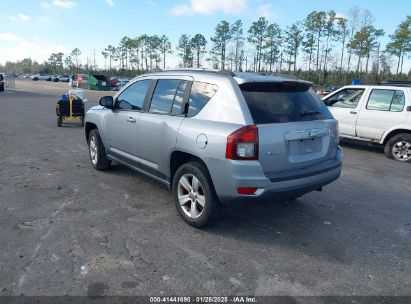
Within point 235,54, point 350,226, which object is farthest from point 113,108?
point 235,54

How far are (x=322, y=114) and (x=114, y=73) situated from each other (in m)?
95.1

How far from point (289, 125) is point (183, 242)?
1.70 meters

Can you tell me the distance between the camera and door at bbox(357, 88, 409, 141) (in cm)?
811

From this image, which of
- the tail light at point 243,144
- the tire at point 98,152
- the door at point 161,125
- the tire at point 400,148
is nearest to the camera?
the tail light at point 243,144

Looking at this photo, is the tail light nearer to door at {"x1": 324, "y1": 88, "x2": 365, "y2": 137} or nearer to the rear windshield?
the rear windshield

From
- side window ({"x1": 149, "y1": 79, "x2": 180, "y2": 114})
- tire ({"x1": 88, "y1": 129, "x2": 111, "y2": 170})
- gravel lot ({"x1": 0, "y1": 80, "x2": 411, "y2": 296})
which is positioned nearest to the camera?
gravel lot ({"x1": 0, "y1": 80, "x2": 411, "y2": 296})

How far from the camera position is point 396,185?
20.4 ft

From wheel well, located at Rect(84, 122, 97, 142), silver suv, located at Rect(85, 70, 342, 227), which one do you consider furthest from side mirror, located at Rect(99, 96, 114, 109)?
wheel well, located at Rect(84, 122, 97, 142)

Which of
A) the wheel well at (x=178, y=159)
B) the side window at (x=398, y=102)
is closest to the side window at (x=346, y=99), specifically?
the side window at (x=398, y=102)

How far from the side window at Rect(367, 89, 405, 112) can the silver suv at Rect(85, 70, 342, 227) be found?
459 centimetres

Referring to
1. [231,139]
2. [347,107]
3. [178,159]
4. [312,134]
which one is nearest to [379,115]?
[347,107]

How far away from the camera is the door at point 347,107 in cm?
889

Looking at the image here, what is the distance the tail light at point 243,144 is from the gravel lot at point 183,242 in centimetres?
57

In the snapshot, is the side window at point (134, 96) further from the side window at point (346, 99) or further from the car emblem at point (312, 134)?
the side window at point (346, 99)
